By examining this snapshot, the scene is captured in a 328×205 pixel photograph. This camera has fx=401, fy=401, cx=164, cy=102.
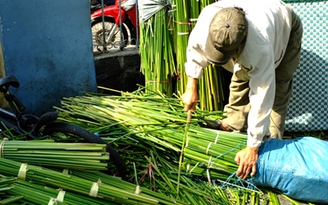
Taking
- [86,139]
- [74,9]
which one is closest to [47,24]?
[74,9]

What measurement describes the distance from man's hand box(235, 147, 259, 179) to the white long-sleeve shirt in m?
0.07

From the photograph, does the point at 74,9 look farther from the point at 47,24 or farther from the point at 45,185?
the point at 45,185

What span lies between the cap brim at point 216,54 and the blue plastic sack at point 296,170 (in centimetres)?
80

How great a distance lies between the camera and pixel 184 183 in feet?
9.67

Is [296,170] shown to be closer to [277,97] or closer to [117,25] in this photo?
[277,97]

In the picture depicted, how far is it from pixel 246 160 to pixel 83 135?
114cm

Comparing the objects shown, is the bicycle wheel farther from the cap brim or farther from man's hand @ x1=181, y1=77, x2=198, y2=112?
the cap brim

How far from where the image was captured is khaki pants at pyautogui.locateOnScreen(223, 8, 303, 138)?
339cm

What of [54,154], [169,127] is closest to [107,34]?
[169,127]

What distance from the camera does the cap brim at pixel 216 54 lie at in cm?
249

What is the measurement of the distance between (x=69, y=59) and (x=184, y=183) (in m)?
1.82

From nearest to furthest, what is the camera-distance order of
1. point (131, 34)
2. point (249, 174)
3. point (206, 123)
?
point (249, 174) → point (206, 123) → point (131, 34)

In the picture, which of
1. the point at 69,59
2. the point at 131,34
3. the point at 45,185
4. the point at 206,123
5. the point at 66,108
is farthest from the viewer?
the point at 131,34

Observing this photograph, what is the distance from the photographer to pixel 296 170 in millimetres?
2783
